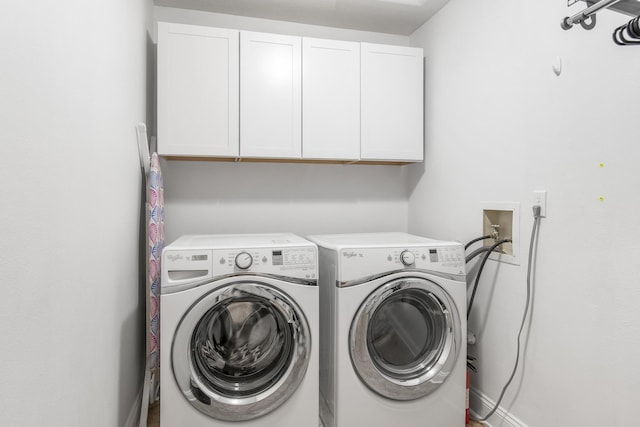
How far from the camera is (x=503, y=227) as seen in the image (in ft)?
6.27

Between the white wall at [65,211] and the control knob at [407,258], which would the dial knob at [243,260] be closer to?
the white wall at [65,211]

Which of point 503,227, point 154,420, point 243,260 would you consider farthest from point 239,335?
point 503,227

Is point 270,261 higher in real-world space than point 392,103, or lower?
lower

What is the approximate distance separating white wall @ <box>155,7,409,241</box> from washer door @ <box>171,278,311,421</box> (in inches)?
36.3

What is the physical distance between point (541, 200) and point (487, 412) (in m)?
1.16

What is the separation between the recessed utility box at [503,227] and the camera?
5.91ft

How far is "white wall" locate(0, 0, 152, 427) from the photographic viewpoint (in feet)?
2.63

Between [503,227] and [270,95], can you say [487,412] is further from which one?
[270,95]

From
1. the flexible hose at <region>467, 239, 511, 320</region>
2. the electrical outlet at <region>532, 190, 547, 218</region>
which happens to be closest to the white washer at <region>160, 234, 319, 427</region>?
the flexible hose at <region>467, 239, 511, 320</region>

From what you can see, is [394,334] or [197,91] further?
[197,91]

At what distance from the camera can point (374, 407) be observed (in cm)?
180

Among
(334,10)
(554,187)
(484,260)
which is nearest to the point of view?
(554,187)

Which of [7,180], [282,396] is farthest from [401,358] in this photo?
[7,180]

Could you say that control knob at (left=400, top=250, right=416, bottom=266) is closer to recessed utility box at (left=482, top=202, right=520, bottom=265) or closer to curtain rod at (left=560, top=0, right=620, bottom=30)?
recessed utility box at (left=482, top=202, right=520, bottom=265)
